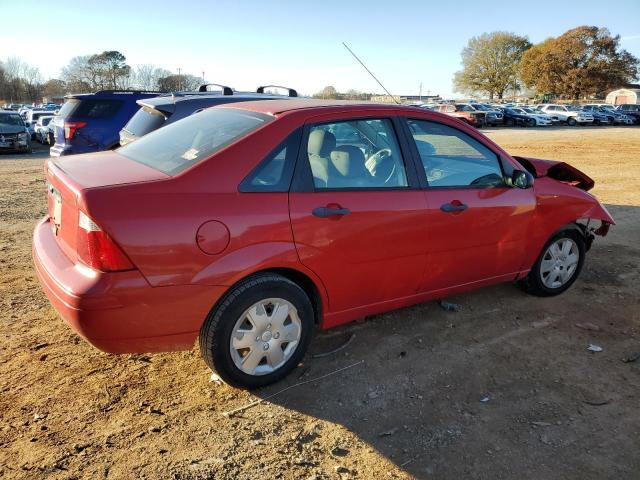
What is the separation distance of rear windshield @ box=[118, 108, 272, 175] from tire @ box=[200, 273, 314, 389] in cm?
Answer: 83

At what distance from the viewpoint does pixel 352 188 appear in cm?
332

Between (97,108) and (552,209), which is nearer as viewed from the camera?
(552,209)

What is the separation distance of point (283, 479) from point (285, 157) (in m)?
1.81

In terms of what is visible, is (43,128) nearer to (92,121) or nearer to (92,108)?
(92,108)

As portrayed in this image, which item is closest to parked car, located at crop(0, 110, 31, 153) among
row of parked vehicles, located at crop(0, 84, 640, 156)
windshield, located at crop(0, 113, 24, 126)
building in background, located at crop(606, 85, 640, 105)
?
windshield, located at crop(0, 113, 24, 126)

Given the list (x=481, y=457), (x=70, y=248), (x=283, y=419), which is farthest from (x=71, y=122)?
(x=481, y=457)

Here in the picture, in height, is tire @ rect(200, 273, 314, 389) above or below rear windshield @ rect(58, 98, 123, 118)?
below

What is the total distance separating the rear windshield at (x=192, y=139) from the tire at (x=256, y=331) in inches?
32.8

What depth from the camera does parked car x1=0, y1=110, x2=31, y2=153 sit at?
734 inches

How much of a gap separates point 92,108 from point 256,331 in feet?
25.3

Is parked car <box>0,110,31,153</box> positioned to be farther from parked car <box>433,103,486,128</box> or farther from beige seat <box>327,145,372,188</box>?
parked car <box>433,103,486,128</box>

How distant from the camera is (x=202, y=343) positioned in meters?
2.98

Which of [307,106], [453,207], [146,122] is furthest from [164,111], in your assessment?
[453,207]

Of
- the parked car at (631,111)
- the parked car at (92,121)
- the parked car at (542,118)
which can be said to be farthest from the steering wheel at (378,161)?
the parked car at (631,111)
